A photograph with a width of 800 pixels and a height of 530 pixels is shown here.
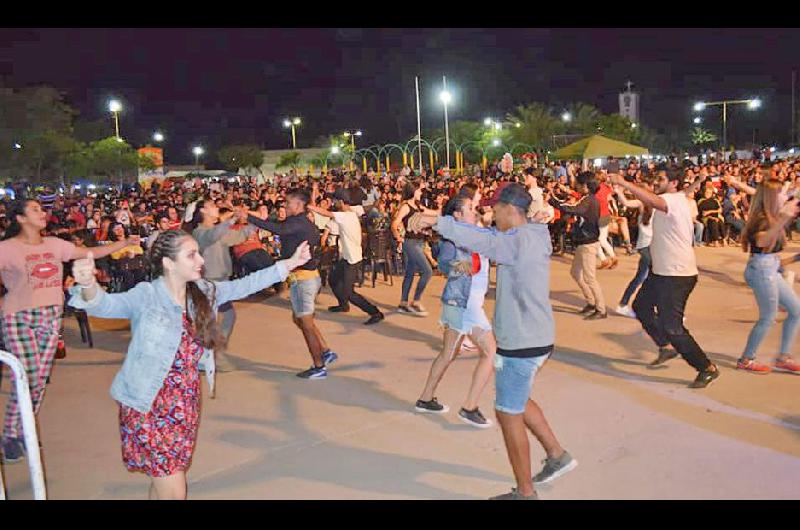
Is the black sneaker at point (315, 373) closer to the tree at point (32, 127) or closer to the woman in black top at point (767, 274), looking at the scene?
the woman in black top at point (767, 274)

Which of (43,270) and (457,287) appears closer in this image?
(43,270)

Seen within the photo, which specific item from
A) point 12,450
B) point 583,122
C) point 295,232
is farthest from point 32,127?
point 12,450

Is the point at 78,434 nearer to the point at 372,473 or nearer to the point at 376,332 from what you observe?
the point at 372,473

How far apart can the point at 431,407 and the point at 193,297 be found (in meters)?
2.84

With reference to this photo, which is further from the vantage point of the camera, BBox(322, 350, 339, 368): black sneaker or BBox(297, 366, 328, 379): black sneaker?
BBox(322, 350, 339, 368): black sneaker

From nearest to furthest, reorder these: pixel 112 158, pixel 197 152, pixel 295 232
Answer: pixel 295 232 → pixel 112 158 → pixel 197 152

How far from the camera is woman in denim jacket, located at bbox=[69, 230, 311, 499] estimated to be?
3.61 metres

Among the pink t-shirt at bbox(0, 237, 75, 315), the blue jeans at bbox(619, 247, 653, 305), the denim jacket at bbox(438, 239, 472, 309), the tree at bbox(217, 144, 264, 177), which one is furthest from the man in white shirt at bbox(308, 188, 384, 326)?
the tree at bbox(217, 144, 264, 177)

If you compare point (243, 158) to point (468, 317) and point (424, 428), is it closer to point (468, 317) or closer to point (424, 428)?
point (468, 317)

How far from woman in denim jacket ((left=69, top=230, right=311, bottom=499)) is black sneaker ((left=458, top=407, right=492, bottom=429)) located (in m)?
2.56

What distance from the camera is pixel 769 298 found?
6996mm

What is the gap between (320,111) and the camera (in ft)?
337

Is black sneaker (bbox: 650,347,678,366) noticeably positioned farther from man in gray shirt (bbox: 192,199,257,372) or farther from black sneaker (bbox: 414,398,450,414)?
man in gray shirt (bbox: 192,199,257,372)
